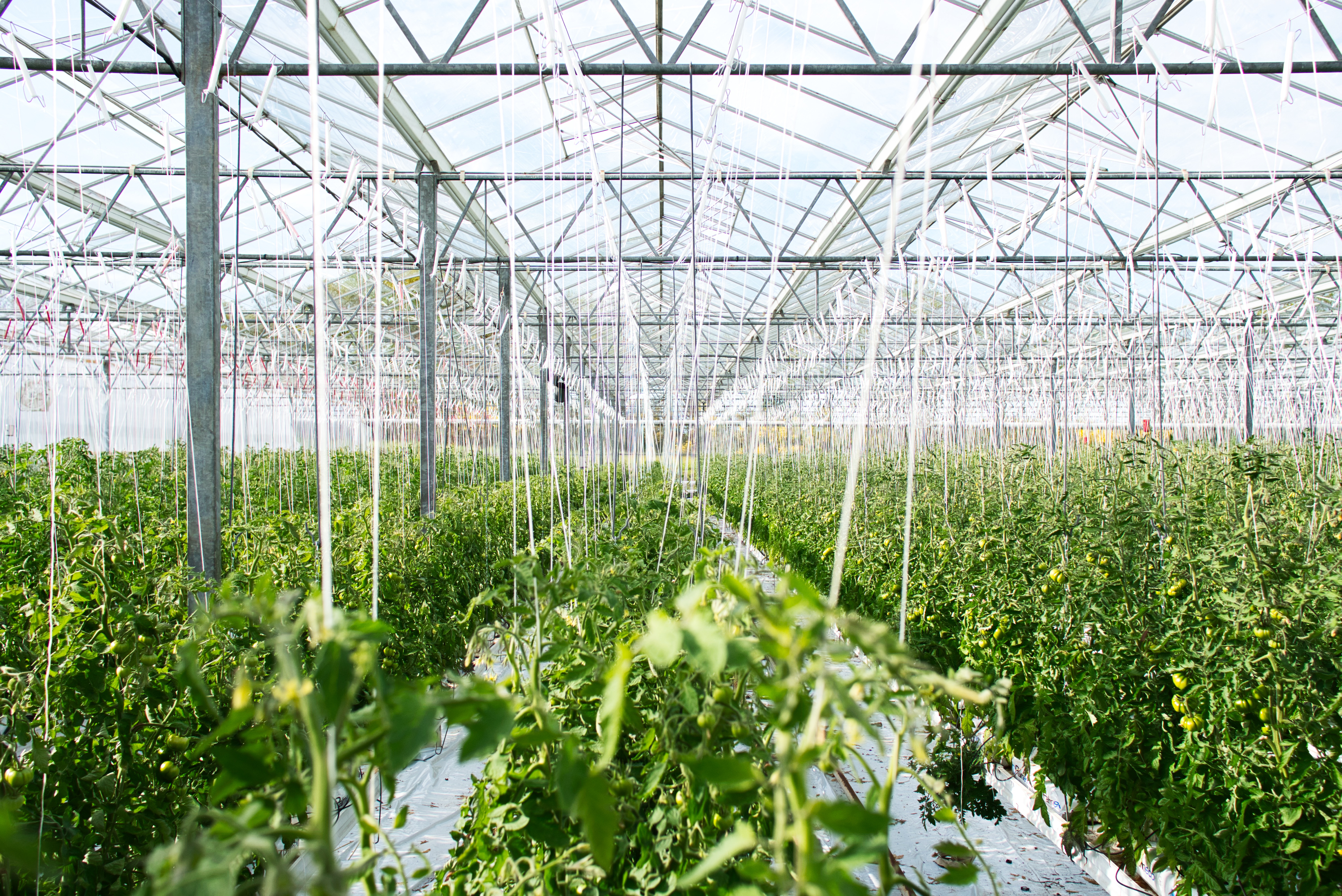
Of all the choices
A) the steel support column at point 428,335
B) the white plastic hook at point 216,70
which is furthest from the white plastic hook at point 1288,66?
the steel support column at point 428,335

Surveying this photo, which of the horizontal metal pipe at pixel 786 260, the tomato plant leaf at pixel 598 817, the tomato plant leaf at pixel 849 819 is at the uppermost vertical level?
the horizontal metal pipe at pixel 786 260

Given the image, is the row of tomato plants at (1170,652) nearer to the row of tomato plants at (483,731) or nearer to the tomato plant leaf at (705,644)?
the row of tomato plants at (483,731)

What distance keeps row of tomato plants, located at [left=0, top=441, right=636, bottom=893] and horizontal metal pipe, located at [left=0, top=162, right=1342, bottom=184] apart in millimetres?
2769

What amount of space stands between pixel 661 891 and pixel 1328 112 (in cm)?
813

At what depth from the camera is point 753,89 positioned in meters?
5.83

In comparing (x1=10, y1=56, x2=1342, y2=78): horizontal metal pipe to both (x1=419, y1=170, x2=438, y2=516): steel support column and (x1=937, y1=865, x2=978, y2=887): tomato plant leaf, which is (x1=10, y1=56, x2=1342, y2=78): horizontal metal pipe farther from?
(x1=937, y1=865, x2=978, y2=887): tomato plant leaf

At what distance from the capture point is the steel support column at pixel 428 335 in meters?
5.72

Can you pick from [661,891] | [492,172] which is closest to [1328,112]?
[492,172]

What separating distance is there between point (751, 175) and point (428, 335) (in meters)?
2.94

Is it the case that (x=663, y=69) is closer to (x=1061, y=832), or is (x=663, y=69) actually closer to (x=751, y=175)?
(x=751, y=175)

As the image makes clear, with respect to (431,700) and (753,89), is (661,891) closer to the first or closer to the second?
(431,700)

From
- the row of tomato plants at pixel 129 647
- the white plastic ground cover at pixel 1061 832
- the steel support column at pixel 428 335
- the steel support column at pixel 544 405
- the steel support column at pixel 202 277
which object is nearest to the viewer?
the row of tomato plants at pixel 129 647

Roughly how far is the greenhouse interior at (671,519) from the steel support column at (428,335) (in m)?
0.05

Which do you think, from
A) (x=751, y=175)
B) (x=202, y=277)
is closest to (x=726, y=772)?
(x=202, y=277)
